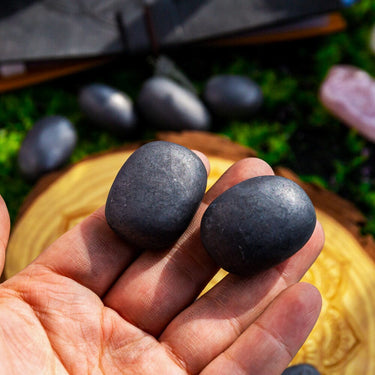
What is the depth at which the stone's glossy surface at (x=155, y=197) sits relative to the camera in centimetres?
77

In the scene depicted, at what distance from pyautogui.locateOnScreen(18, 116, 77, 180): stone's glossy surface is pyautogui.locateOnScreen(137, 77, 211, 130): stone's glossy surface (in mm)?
278

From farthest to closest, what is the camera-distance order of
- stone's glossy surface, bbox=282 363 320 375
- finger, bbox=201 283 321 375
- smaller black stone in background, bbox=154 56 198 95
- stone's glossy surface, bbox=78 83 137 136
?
smaller black stone in background, bbox=154 56 198 95, stone's glossy surface, bbox=78 83 137 136, stone's glossy surface, bbox=282 363 320 375, finger, bbox=201 283 321 375

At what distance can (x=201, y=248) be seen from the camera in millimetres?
831

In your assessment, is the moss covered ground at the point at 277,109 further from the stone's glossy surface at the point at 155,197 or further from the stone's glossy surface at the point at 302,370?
the stone's glossy surface at the point at 155,197

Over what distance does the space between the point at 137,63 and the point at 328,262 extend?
1129 millimetres

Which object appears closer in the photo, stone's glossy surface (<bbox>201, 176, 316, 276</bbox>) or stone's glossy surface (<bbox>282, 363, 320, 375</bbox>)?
stone's glossy surface (<bbox>201, 176, 316, 276</bbox>)

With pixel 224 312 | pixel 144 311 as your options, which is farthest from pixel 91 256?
pixel 224 312

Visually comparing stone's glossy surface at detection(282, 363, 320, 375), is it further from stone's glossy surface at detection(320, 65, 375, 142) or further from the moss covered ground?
stone's glossy surface at detection(320, 65, 375, 142)

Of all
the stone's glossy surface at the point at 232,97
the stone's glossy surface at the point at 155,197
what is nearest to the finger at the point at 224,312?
the stone's glossy surface at the point at 155,197

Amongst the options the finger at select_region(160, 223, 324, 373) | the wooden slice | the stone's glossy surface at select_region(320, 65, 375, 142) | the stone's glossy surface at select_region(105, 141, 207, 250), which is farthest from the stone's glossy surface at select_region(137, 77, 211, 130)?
the finger at select_region(160, 223, 324, 373)

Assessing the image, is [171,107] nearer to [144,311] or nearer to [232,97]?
[232,97]

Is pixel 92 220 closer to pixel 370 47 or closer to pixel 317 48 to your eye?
pixel 317 48

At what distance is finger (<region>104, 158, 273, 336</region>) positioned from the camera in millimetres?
787

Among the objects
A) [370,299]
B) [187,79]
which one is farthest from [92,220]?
[187,79]
